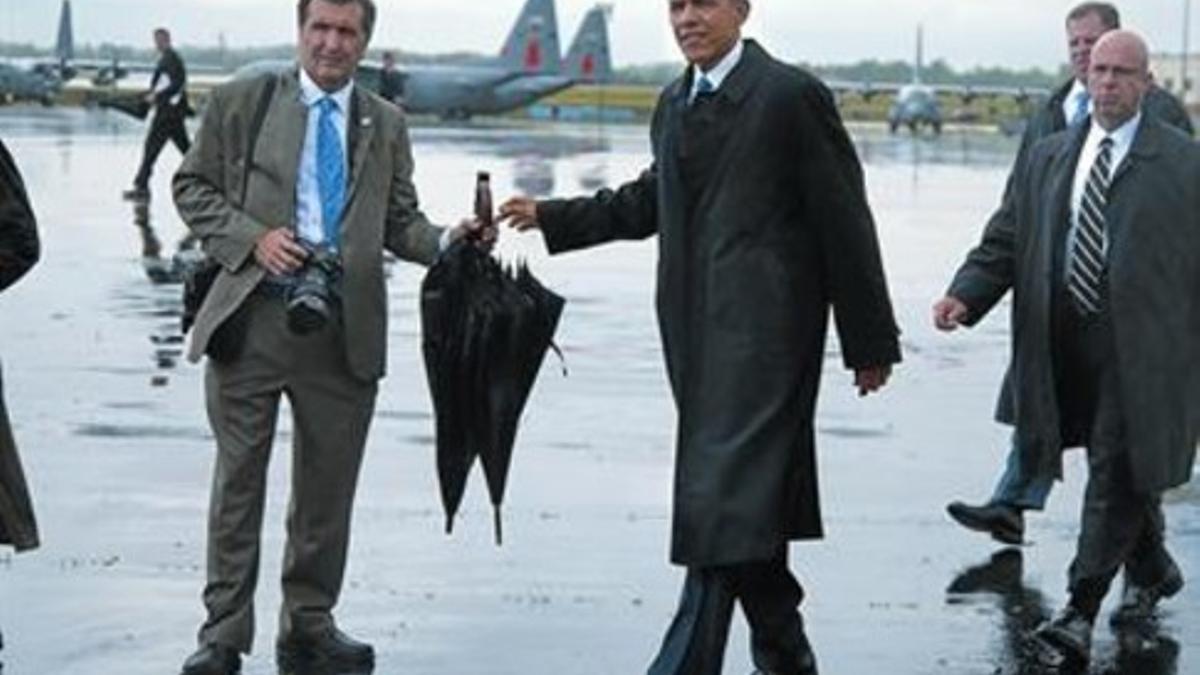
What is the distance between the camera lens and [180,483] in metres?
9.79

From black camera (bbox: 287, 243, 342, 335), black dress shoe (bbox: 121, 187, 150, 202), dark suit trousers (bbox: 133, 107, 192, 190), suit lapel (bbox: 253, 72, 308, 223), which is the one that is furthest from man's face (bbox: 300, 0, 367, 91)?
dark suit trousers (bbox: 133, 107, 192, 190)

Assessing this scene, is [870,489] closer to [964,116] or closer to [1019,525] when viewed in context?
[1019,525]

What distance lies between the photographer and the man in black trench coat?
629cm

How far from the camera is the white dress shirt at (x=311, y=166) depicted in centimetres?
696

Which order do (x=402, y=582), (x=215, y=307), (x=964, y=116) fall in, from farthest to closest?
(x=964, y=116) → (x=402, y=582) → (x=215, y=307)

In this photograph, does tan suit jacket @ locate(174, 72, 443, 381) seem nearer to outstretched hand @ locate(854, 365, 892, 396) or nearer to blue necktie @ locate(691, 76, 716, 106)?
blue necktie @ locate(691, 76, 716, 106)

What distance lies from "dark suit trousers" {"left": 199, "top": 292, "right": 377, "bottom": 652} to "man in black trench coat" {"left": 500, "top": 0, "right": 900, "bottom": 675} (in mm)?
1099

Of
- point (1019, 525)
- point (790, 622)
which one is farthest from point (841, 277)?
point (1019, 525)

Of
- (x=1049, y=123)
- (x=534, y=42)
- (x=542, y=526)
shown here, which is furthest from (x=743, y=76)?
(x=534, y=42)

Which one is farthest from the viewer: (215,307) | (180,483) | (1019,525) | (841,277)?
(180,483)

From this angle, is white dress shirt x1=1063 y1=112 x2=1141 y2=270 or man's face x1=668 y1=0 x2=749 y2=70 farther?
white dress shirt x1=1063 y1=112 x2=1141 y2=270

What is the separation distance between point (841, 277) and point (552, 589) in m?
2.04

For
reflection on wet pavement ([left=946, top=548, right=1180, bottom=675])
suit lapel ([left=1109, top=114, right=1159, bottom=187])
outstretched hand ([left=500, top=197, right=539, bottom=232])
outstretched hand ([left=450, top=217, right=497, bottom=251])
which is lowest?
reflection on wet pavement ([left=946, top=548, right=1180, bottom=675])

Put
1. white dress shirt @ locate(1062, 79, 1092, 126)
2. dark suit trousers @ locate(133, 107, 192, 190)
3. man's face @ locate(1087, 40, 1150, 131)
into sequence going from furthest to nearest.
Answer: dark suit trousers @ locate(133, 107, 192, 190), white dress shirt @ locate(1062, 79, 1092, 126), man's face @ locate(1087, 40, 1150, 131)
